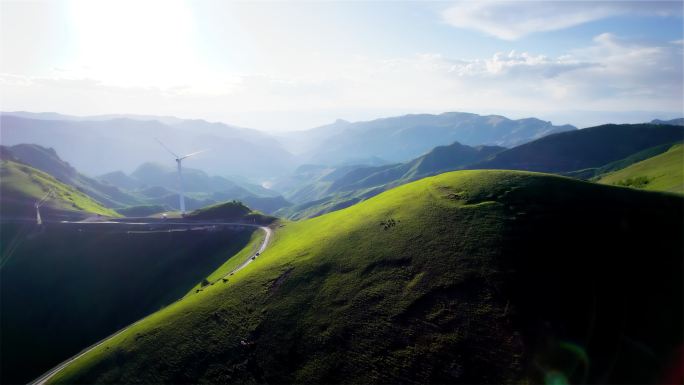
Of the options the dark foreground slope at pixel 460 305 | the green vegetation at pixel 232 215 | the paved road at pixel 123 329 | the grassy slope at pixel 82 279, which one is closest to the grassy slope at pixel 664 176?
the dark foreground slope at pixel 460 305

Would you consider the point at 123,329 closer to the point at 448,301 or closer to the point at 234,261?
the point at 234,261

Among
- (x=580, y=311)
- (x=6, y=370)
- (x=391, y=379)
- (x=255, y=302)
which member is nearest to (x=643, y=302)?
(x=580, y=311)

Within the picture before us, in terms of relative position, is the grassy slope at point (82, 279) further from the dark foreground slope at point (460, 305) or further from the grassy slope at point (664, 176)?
the grassy slope at point (664, 176)

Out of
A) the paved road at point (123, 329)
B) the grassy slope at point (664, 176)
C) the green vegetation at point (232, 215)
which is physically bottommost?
the paved road at point (123, 329)

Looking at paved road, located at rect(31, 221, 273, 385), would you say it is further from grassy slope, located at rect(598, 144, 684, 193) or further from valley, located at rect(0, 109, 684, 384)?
grassy slope, located at rect(598, 144, 684, 193)

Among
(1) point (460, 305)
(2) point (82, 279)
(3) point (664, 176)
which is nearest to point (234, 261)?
(2) point (82, 279)

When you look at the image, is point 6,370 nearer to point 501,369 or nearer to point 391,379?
point 391,379
